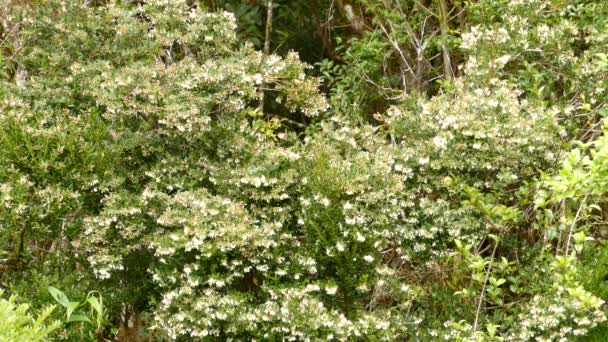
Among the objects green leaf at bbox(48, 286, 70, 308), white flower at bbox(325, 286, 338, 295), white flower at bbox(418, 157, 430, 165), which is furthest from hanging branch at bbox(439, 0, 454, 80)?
green leaf at bbox(48, 286, 70, 308)

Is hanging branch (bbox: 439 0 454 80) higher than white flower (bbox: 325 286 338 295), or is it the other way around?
hanging branch (bbox: 439 0 454 80)

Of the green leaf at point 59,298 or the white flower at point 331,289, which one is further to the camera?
the green leaf at point 59,298

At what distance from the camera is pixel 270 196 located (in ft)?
16.7

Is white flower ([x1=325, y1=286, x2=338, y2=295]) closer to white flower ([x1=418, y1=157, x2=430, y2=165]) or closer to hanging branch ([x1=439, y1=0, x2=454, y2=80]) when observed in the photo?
white flower ([x1=418, y1=157, x2=430, y2=165])

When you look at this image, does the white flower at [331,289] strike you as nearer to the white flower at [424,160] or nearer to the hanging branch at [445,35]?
the white flower at [424,160]

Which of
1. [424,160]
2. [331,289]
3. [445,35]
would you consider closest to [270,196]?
[331,289]

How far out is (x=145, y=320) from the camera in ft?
20.0

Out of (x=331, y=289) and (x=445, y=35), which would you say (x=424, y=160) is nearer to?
(x=331, y=289)

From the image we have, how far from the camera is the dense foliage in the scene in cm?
490

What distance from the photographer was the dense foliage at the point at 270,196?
4.90m

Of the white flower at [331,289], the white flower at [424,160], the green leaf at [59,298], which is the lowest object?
the green leaf at [59,298]

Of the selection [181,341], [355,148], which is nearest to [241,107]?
[355,148]

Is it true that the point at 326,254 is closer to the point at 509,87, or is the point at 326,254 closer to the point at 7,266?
the point at 509,87

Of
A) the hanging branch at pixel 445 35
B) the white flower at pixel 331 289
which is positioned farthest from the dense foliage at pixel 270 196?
the hanging branch at pixel 445 35
